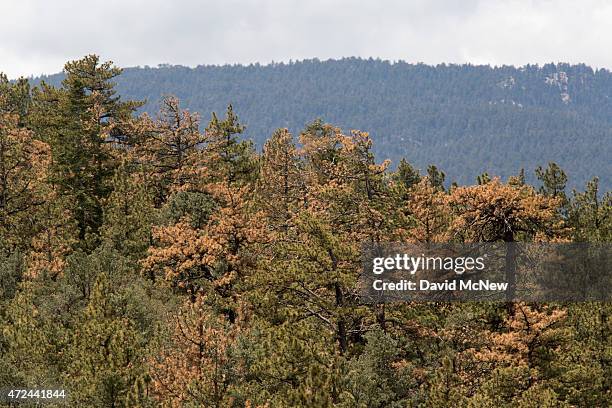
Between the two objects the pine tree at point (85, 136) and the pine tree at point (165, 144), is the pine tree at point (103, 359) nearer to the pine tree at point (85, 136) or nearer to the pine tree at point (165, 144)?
the pine tree at point (85, 136)

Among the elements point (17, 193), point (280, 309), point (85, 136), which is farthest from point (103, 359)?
point (85, 136)

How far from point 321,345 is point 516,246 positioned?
28.9 ft

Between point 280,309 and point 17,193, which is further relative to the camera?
point 17,193

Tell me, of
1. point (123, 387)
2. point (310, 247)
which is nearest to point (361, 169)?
point (310, 247)

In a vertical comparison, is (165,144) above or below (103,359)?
above

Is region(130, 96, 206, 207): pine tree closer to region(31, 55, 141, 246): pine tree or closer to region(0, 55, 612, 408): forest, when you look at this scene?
region(31, 55, 141, 246): pine tree

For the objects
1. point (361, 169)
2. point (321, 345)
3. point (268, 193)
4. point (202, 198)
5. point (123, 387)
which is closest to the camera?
point (123, 387)

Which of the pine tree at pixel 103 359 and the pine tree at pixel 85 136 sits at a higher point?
the pine tree at pixel 85 136

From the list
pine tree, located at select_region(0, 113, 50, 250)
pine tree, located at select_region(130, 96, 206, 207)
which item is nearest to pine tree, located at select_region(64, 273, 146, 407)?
pine tree, located at select_region(0, 113, 50, 250)

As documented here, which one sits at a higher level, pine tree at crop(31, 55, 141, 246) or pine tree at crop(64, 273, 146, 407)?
pine tree at crop(31, 55, 141, 246)

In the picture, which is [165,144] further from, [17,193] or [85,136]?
[17,193]

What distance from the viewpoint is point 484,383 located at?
877 inches

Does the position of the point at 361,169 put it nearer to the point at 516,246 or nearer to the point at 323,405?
the point at 516,246

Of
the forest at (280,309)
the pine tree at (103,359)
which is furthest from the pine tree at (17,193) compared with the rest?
the pine tree at (103,359)
